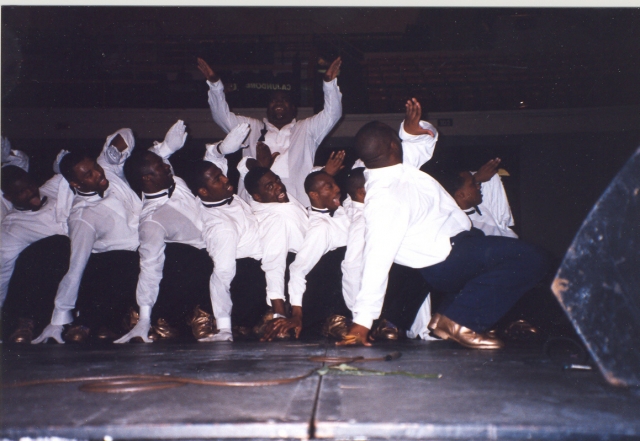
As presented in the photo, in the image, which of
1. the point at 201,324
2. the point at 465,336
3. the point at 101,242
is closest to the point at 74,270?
the point at 101,242

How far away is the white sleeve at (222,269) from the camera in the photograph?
3.35 meters

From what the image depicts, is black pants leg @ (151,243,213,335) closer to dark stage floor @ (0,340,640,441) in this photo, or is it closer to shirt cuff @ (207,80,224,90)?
shirt cuff @ (207,80,224,90)

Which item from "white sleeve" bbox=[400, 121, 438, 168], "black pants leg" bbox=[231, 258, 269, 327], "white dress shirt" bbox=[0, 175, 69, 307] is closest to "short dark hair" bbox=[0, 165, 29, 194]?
"white dress shirt" bbox=[0, 175, 69, 307]

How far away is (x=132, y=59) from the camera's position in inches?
320

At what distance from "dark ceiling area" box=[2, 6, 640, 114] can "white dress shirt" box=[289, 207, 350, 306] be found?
3.56m

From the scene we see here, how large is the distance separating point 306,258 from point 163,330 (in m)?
1.08

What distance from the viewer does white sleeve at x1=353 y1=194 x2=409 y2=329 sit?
232 cm

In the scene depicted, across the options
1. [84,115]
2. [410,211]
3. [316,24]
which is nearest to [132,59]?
[84,115]

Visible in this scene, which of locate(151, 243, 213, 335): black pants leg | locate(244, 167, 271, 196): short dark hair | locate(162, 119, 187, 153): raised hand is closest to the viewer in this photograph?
locate(151, 243, 213, 335): black pants leg

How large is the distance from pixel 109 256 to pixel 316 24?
6061 mm

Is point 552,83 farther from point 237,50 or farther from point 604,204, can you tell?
point 604,204

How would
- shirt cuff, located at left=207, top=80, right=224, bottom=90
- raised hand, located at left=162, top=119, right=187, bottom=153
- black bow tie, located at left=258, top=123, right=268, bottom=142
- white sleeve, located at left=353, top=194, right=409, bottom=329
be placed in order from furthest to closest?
1. black bow tie, located at left=258, top=123, right=268, bottom=142
2. shirt cuff, located at left=207, top=80, right=224, bottom=90
3. raised hand, located at left=162, top=119, right=187, bottom=153
4. white sleeve, located at left=353, top=194, right=409, bottom=329

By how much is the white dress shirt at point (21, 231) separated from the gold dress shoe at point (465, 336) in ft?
8.84

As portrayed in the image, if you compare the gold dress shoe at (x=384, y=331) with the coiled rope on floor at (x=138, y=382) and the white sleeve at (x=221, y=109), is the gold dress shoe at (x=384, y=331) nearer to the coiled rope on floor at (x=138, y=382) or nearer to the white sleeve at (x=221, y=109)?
the coiled rope on floor at (x=138, y=382)
